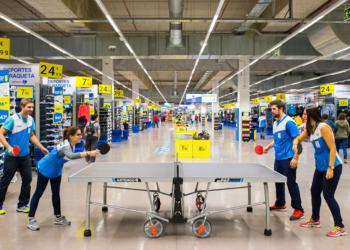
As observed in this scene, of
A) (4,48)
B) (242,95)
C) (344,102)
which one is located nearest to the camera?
(4,48)

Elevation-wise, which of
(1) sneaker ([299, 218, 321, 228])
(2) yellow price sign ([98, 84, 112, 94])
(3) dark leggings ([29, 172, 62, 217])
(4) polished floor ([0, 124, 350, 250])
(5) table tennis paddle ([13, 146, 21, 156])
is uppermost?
(2) yellow price sign ([98, 84, 112, 94])

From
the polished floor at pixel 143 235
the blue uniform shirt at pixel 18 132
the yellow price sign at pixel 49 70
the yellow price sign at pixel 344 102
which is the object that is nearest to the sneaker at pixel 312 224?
the polished floor at pixel 143 235

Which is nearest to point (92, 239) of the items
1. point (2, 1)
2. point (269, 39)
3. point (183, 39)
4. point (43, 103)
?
point (43, 103)

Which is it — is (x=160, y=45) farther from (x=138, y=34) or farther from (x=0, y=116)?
(x=0, y=116)

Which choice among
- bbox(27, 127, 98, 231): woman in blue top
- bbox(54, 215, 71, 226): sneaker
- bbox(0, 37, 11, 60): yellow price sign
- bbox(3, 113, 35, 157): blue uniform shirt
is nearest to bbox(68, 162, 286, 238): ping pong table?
bbox(27, 127, 98, 231): woman in blue top

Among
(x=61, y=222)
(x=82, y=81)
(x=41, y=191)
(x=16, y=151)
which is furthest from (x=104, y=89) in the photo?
(x=41, y=191)

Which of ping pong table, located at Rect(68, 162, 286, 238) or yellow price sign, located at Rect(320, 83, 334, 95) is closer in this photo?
ping pong table, located at Rect(68, 162, 286, 238)

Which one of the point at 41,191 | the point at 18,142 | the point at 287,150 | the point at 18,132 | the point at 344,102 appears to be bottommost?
the point at 41,191

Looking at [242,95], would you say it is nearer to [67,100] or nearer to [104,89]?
[104,89]

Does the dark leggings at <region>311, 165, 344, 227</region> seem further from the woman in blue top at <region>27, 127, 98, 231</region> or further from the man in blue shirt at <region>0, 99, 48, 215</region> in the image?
the man in blue shirt at <region>0, 99, 48, 215</region>

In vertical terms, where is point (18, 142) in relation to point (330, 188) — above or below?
above

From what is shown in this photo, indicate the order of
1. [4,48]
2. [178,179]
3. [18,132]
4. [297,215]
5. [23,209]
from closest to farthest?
[178,179], [297,215], [18,132], [23,209], [4,48]

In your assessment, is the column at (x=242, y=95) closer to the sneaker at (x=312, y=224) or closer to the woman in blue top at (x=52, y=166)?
the sneaker at (x=312, y=224)

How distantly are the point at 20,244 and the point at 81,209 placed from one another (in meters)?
1.52
